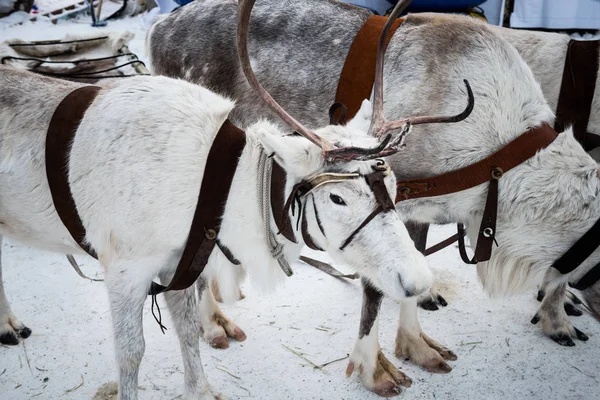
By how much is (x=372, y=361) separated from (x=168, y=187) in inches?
54.1

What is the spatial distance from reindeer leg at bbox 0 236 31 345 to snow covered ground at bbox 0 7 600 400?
0.15ft

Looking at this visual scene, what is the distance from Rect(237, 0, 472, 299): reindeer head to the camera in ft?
5.97

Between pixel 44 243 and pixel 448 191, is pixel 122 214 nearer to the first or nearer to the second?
pixel 44 243

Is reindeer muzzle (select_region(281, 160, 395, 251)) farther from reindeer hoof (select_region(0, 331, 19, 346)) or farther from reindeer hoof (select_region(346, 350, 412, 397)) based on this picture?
reindeer hoof (select_region(0, 331, 19, 346))

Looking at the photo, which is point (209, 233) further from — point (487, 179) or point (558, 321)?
point (558, 321)

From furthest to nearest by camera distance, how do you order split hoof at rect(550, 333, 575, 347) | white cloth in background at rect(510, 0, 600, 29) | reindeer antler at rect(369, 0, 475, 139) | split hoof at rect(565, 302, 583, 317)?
white cloth in background at rect(510, 0, 600, 29)
split hoof at rect(565, 302, 583, 317)
split hoof at rect(550, 333, 575, 347)
reindeer antler at rect(369, 0, 475, 139)

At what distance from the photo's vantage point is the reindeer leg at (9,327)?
2.95 m

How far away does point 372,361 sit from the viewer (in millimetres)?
2688

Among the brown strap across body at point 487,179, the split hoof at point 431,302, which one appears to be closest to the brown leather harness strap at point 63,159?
the brown strap across body at point 487,179

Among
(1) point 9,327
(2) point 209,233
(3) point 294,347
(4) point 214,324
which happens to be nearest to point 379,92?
(2) point 209,233

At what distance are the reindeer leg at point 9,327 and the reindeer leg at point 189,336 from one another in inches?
43.3

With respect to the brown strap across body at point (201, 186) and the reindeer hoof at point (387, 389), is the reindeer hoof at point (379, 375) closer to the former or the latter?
the reindeer hoof at point (387, 389)

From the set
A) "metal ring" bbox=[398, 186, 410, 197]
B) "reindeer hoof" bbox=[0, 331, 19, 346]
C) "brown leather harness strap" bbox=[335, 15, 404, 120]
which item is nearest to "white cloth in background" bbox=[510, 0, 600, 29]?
"brown leather harness strap" bbox=[335, 15, 404, 120]

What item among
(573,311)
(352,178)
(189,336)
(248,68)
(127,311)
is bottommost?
(573,311)
